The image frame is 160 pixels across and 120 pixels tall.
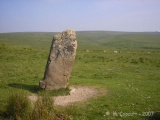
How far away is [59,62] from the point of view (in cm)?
1525

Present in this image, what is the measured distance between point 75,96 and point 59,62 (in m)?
2.66

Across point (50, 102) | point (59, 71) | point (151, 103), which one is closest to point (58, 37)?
point (59, 71)

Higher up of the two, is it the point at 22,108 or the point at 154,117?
the point at 22,108

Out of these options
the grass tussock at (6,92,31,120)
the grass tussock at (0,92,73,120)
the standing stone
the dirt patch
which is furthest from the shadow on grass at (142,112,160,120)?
the standing stone

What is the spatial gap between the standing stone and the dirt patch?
1.04 meters

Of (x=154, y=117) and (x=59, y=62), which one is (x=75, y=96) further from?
(x=154, y=117)

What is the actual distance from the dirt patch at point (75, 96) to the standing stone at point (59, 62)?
3.40 feet

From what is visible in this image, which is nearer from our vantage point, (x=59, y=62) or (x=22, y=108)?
(x=22, y=108)

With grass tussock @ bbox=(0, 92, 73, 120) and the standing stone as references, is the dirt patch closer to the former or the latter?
the standing stone

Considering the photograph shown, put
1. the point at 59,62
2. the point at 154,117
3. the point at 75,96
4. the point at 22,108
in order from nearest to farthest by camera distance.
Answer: the point at 22,108 < the point at 154,117 < the point at 75,96 < the point at 59,62

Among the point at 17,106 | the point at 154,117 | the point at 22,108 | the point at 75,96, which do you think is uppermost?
the point at 17,106

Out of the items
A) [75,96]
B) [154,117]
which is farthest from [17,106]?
[154,117]

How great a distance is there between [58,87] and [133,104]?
541cm

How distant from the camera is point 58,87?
15.4 metres
